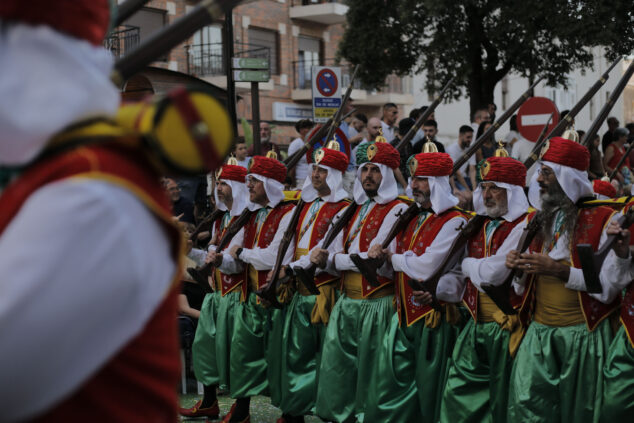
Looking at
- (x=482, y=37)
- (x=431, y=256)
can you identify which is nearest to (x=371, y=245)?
(x=431, y=256)

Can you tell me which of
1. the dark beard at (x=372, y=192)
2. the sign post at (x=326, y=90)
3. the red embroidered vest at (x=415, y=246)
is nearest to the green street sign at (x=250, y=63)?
the sign post at (x=326, y=90)

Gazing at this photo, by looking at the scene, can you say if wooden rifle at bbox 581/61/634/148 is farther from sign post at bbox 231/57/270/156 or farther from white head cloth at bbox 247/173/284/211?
sign post at bbox 231/57/270/156

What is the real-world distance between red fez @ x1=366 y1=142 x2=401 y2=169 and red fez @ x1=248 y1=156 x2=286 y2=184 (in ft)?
3.91

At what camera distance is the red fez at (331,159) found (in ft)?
24.6

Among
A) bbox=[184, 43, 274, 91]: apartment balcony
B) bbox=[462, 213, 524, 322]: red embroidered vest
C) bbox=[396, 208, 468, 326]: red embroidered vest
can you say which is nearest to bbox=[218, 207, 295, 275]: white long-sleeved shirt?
bbox=[396, 208, 468, 326]: red embroidered vest

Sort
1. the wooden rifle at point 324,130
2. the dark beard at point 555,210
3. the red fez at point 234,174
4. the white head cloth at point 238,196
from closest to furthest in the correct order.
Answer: the dark beard at point 555,210, the white head cloth at point 238,196, the red fez at point 234,174, the wooden rifle at point 324,130

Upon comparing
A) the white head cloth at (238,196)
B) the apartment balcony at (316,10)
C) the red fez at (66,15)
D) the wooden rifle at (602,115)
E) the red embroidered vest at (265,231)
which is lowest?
the red embroidered vest at (265,231)

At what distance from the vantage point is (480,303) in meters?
6.07

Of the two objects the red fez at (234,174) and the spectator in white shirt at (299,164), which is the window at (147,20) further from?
the red fez at (234,174)

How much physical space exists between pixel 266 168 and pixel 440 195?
6.93ft

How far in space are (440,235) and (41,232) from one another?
205 inches

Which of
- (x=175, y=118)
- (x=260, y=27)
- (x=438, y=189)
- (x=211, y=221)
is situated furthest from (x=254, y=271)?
(x=260, y=27)

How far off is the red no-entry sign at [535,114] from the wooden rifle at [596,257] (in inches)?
Answer: 174

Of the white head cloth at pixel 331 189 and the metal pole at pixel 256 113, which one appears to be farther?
the metal pole at pixel 256 113
